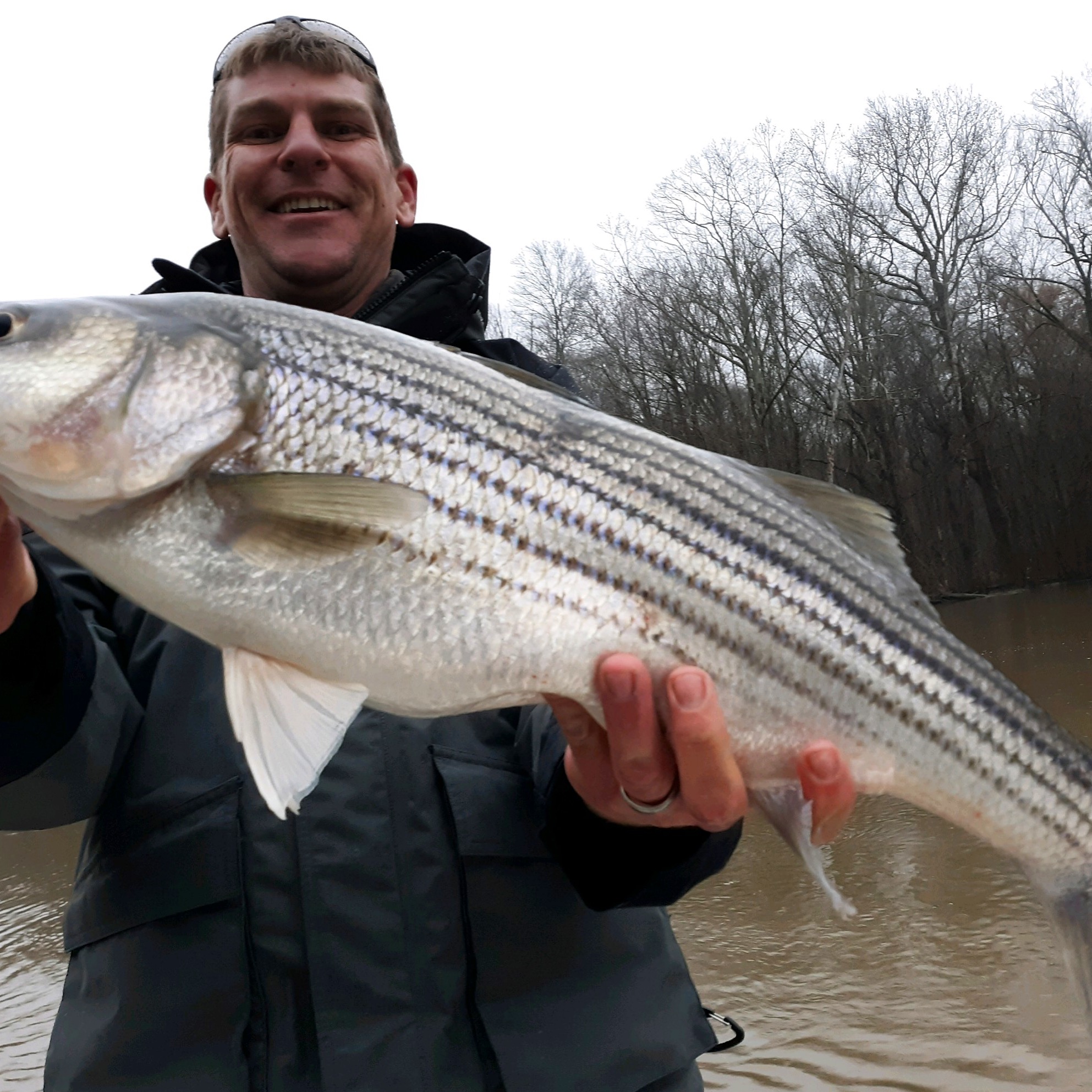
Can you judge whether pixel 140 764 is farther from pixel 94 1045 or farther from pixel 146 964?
pixel 94 1045

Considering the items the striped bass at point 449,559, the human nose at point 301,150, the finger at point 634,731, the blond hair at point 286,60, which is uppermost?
the blond hair at point 286,60

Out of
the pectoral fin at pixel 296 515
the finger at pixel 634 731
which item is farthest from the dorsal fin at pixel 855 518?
the pectoral fin at pixel 296 515

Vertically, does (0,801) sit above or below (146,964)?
above

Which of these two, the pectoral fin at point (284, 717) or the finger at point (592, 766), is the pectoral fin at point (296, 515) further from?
the finger at point (592, 766)

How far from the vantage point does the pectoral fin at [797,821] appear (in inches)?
76.7

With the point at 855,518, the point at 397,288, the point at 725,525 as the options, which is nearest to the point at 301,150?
the point at 397,288

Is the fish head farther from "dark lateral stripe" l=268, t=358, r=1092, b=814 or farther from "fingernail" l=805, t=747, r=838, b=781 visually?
"fingernail" l=805, t=747, r=838, b=781

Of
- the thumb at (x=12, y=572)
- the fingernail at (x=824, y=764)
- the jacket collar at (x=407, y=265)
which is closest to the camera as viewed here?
the thumb at (x=12, y=572)

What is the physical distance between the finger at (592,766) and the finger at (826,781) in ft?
1.31

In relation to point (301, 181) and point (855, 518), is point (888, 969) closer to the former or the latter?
point (855, 518)

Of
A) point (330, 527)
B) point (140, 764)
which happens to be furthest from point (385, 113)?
point (140, 764)

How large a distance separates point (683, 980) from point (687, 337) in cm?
3142

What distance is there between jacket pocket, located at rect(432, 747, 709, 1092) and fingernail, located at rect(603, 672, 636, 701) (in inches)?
18.9

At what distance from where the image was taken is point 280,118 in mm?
2748
